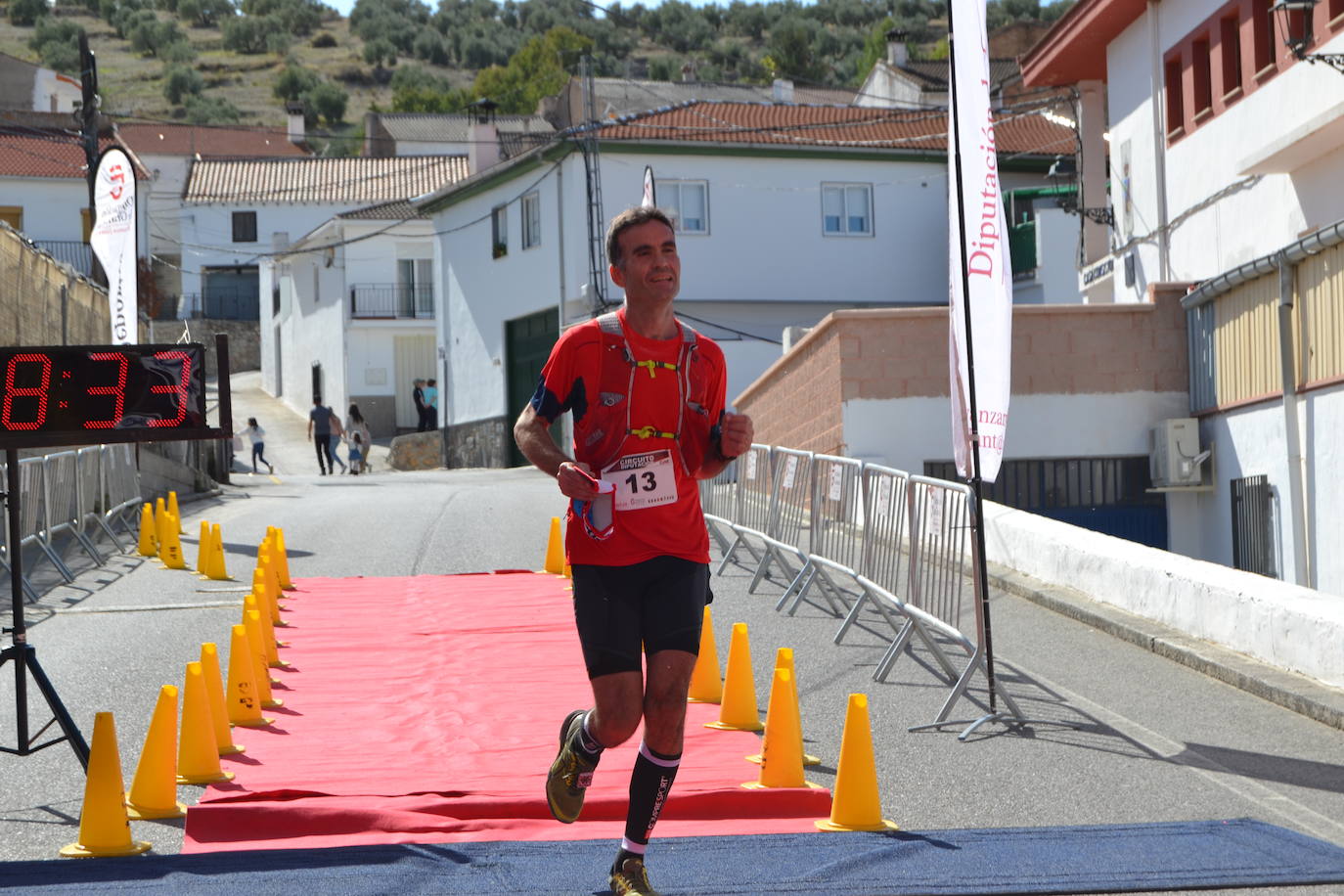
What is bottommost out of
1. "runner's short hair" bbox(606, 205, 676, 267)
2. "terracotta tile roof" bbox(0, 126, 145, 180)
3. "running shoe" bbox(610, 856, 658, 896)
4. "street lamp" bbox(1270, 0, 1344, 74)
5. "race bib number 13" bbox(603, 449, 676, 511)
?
"running shoe" bbox(610, 856, 658, 896)

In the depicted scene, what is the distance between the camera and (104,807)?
6.13 metres

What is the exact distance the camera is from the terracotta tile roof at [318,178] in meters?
68.4

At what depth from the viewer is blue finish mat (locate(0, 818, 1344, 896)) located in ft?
18.1

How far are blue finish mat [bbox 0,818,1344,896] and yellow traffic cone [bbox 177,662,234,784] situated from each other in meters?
1.27

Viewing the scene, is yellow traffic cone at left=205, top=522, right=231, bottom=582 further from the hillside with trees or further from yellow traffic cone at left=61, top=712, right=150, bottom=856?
the hillside with trees

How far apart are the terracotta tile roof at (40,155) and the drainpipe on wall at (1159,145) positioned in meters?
40.9

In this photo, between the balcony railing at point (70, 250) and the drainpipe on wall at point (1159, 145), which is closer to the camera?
the drainpipe on wall at point (1159, 145)

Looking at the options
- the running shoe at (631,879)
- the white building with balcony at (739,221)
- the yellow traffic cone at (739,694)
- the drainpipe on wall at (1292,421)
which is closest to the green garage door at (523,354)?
the white building with balcony at (739,221)

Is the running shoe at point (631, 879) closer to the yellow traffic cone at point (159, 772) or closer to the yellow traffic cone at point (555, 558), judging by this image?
the yellow traffic cone at point (159, 772)


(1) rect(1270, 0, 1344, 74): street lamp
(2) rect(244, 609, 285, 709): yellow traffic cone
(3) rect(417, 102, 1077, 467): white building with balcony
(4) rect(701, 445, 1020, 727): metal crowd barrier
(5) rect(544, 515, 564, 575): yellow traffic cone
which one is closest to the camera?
(2) rect(244, 609, 285, 709): yellow traffic cone

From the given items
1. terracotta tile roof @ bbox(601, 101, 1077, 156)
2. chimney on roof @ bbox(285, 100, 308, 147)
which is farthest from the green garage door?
chimney on roof @ bbox(285, 100, 308, 147)

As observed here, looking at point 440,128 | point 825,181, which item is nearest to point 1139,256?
point 825,181

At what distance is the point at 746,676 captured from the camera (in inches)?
340

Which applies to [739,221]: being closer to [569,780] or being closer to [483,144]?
[483,144]
